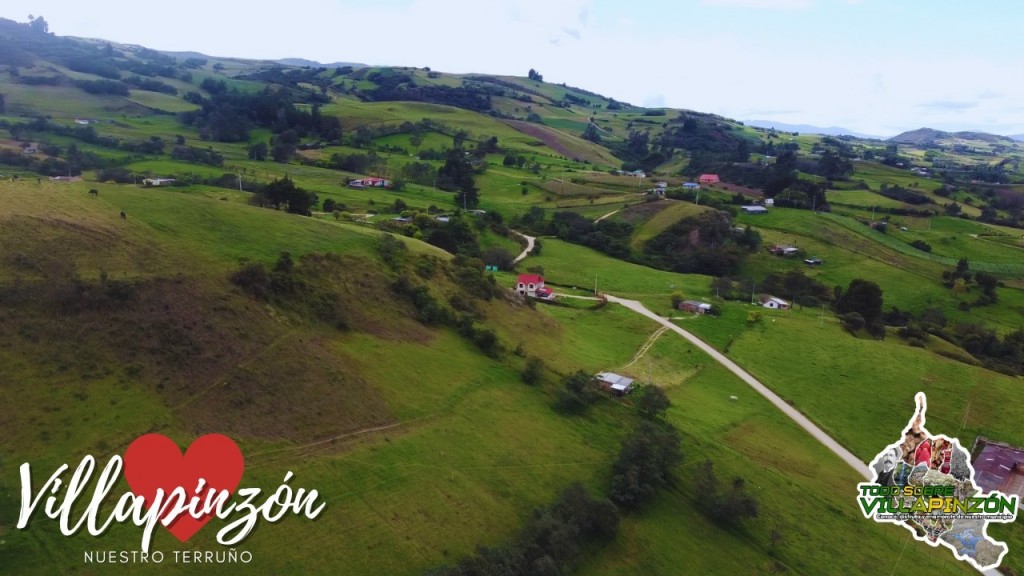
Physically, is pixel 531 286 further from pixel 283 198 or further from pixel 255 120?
pixel 255 120


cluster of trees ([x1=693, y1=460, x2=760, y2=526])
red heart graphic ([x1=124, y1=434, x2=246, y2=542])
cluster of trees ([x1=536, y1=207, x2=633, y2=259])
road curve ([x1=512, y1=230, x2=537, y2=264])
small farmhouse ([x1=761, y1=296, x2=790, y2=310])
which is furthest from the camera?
cluster of trees ([x1=536, y1=207, x2=633, y2=259])

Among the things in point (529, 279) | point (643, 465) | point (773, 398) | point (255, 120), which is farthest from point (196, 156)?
point (643, 465)

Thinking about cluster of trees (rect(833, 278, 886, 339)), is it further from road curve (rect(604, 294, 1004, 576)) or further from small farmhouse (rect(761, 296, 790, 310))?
road curve (rect(604, 294, 1004, 576))

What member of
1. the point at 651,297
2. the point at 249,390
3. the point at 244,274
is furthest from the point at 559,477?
the point at 651,297

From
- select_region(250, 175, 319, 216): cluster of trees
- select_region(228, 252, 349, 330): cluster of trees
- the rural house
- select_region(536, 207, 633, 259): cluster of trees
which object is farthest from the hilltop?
select_region(536, 207, 633, 259): cluster of trees

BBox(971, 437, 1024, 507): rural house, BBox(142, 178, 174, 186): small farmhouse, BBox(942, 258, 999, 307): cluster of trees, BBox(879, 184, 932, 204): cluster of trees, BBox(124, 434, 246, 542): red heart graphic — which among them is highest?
BBox(879, 184, 932, 204): cluster of trees

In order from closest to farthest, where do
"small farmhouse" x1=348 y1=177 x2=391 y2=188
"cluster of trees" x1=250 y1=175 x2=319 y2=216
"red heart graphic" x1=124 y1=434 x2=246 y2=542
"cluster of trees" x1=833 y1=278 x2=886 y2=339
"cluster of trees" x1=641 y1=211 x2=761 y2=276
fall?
1. "red heart graphic" x1=124 y1=434 x2=246 y2=542
2. "cluster of trees" x1=250 y1=175 x2=319 y2=216
3. "cluster of trees" x1=833 y1=278 x2=886 y2=339
4. "cluster of trees" x1=641 y1=211 x2=761 y2=276
5. "small farmhouse" x1=348 y1=177 x2=391 y2=188
